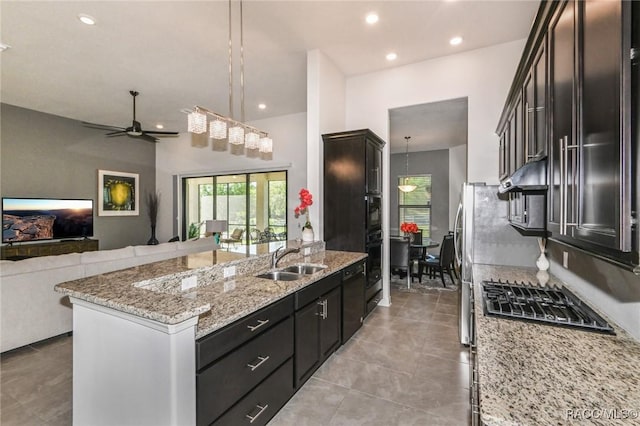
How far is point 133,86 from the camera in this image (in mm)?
4902

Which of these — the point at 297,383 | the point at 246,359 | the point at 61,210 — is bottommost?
the point at 297,383

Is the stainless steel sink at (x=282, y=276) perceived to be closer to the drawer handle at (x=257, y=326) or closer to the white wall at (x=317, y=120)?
the drawer handle at (x=257, y=326)

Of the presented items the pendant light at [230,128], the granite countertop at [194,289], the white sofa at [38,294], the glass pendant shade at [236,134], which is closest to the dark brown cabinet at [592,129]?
the granite countertop at [194,289]

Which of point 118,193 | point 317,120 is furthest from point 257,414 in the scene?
point 118,193

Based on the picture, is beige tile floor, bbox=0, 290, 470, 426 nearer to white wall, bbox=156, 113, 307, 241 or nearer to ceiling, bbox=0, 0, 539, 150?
ceiling, bbox=0, 0, 539, 150

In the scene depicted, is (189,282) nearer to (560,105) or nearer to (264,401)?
(264,401)

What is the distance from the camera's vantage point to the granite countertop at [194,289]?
1.40 metres

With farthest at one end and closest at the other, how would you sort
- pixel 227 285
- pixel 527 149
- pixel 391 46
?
pixel 391 46 < pixel 227 285 < pixel 527 149

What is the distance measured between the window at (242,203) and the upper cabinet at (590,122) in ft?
18.0

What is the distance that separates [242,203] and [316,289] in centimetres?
521

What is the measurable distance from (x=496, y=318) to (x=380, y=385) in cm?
131

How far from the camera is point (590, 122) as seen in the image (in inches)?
39.5

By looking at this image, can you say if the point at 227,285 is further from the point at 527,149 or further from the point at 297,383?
the point at 527,149

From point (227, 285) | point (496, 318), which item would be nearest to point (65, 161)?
point (227, 285)
